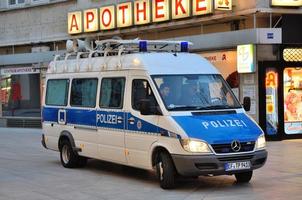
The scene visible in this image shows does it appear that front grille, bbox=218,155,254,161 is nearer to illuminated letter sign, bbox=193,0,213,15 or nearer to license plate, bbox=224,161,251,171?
license plate, bbox=224,161,251,171

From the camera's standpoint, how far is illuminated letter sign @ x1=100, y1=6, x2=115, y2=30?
909 inches

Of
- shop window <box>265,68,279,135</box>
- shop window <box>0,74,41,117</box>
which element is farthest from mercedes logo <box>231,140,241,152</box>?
shop window <box>0,74,41,117</box>

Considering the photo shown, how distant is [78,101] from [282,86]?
7781 millimetres

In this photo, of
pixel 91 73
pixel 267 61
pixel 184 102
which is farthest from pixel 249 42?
pixel 184 102

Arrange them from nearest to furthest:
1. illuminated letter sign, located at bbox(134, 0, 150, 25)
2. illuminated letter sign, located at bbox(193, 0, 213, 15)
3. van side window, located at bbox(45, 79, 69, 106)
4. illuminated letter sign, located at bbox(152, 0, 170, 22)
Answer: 1. van side window, located at bbox(45, 79, 69, 106)
2. illuminated letter sign, located at bbox(193, 0, 213, 15)
3. illuminated letter sign, located at bbox(152, 0, 170, 22)
4. illuminated letter sign, located at bbox(134, 0, 150, 25)

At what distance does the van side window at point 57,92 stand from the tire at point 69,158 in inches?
37.6

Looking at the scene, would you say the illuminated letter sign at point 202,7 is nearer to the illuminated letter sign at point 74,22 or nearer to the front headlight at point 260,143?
the illuminated letter sign at point 74,22

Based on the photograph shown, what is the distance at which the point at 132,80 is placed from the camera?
37.5 feet

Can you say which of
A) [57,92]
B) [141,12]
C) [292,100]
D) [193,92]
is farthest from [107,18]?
[193,92]

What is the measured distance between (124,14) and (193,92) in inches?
476

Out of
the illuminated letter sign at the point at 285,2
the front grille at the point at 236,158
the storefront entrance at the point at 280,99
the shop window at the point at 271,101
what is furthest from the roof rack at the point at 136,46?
the shop window at the point at 271,101

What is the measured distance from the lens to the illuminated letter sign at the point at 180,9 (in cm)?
1988

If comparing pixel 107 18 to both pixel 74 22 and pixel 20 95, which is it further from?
pixel 20 95

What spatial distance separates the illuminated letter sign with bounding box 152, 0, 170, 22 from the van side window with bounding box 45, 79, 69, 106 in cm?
724
